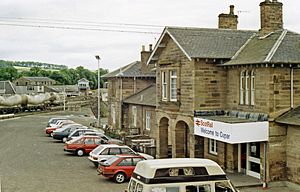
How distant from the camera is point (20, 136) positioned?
4378 centimetres

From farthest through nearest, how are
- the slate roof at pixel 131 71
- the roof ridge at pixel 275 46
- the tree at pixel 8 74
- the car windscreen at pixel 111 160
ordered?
the tree at pixel 8 74, the slate roof at pixel 131 71, the car windscreen at pixel 111 160, the roof ridge at pixel 275 46

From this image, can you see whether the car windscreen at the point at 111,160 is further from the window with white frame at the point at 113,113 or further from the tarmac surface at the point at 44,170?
the window with white frame at the point at 113,113

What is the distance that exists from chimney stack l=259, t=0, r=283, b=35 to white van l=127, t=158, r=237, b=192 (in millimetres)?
12573

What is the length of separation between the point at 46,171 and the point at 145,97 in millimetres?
16135

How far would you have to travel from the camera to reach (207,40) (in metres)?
25.9

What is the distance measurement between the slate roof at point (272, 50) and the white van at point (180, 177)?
25.5ft

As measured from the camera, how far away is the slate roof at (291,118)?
20.2 metres

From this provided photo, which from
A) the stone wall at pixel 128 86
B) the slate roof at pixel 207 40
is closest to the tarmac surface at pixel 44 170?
the slate roof at pixel 207 40

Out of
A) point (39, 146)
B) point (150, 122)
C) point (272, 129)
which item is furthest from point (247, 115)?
point (39, 146)

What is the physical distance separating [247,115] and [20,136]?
2725cm

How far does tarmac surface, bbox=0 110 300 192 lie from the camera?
21.2 m

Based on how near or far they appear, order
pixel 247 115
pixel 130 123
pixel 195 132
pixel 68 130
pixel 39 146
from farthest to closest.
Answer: pixel 130 123 < pixel 68 130 < pixel 39 146 < pixel 195 132 < pixel 247 115

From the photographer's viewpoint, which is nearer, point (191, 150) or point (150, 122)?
point (191, 150)

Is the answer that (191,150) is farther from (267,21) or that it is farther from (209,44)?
(267,21)
